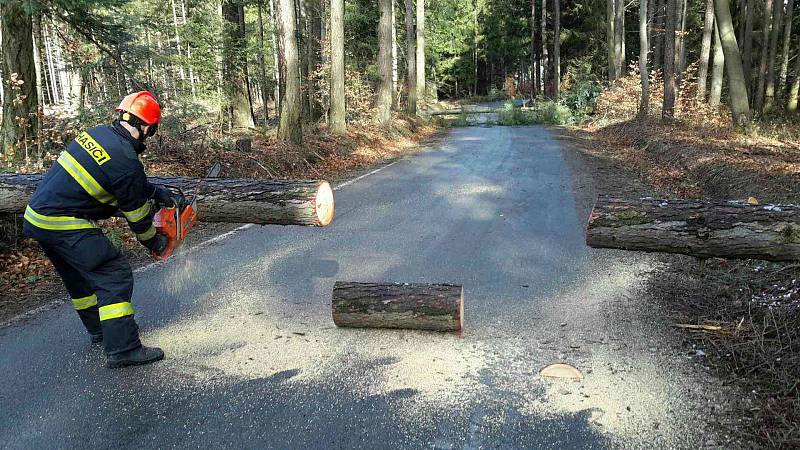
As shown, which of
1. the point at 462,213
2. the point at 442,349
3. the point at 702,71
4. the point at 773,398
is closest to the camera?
the point at 773,398

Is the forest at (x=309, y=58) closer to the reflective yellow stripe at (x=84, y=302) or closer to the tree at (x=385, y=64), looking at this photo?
the tree at (x=385, y=64)

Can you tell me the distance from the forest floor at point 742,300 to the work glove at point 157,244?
4.13 meters

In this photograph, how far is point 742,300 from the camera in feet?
16.0

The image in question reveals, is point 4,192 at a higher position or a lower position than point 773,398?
higher

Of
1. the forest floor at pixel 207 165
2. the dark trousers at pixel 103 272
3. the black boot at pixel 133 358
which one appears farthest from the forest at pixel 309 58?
the black boot at pixel 133 358

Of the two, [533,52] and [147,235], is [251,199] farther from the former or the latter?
[533,52]

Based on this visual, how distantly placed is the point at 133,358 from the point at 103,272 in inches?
26.7

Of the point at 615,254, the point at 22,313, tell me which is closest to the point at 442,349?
the point at 615,254

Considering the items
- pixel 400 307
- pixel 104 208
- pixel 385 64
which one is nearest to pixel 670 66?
pixel 385 64

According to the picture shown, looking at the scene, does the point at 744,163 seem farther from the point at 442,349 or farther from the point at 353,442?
the point at 353,442

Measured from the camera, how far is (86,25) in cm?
974

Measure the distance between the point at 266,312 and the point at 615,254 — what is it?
4.06 meters

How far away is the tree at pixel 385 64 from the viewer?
21047mm

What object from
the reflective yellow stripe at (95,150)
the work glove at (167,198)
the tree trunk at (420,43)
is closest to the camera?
the reflective yellow stripe at (95,150)
